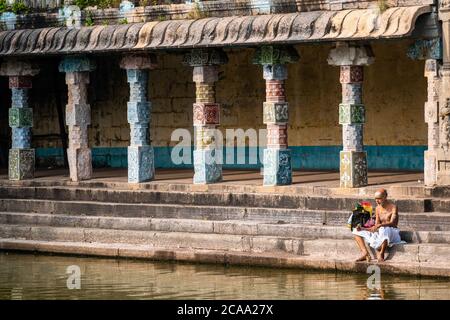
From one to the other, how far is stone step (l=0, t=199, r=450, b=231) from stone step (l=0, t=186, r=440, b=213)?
0.24 meters

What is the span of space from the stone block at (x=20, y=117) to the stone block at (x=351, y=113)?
19.8 ft

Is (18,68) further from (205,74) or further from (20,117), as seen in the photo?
(205,74)

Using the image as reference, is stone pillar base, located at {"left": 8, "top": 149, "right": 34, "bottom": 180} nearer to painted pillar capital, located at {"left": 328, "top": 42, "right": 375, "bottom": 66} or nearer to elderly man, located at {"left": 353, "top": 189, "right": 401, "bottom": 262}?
painted pillar capital, located at {"left": 328, "top": 42, "right": 375, "bottom": 66}

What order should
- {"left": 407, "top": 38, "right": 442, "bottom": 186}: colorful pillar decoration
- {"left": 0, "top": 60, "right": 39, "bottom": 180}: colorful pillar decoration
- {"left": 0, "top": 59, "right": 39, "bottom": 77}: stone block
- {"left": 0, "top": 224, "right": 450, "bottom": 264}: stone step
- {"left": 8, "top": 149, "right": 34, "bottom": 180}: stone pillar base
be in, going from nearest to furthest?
Result: {"left": 0, "top": 224, "right": 450, "bottom": 264}: stone step
{"left": 407, "top": 38, "right": 442, "bottom": 186}: colorful pillar decoration
{"left": 0, "top": 59, "right": 39, "bottom": 77}: stone block
{"left": 0, "top": 60, "right": 39, "bottom": 180}: colorful pillar decoration
{"left": 8, "top": 149, "right": 34, "bottom": 180}: stone pillar base

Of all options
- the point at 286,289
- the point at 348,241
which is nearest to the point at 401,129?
the point at 348,241

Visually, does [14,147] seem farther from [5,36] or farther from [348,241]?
[348,241]

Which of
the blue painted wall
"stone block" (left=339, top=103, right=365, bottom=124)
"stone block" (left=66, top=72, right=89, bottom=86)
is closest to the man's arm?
"stone block" (left=339, top=103, right=365, bottom=124)

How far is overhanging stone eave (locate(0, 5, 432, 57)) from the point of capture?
2094 centimetres

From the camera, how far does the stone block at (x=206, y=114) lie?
76.4ft

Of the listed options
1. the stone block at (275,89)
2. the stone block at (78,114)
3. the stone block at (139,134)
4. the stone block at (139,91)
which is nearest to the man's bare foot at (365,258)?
the stone block at (275,89)

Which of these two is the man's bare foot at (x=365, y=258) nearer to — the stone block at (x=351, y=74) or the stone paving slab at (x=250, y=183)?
the stone paving slab at (x=250, y=183)

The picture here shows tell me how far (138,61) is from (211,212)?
126 inches

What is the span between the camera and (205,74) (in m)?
23.2

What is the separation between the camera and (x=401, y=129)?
2442 centimetres
